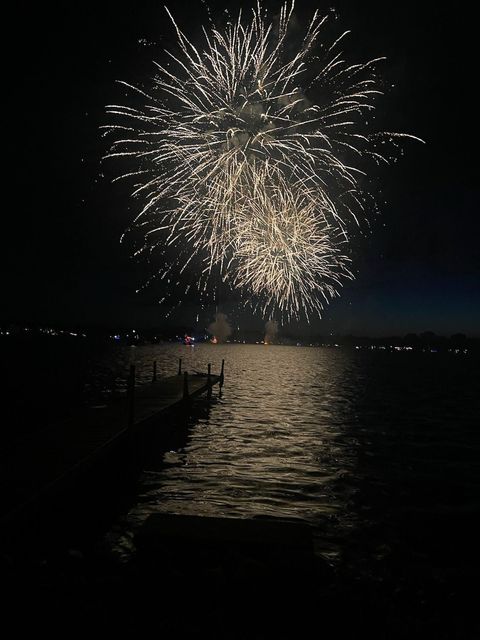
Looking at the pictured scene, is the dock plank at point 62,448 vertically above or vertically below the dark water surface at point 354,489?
above

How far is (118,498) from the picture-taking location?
13727 mm

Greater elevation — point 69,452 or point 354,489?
point 69,452

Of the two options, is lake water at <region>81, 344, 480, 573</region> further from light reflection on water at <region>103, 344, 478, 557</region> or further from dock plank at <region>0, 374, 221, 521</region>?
dock plank at <region>0, 374, 221, 521</region>

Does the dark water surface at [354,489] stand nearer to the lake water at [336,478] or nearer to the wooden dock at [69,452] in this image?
the lake water at [336,478]

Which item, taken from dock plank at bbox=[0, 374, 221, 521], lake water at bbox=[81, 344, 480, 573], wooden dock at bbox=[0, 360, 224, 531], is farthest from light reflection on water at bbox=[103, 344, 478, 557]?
dock plank at bbox=[0, 374, 221, 521]

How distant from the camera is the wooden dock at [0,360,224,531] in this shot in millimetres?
10438

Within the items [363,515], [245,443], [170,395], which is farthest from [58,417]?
[363,515]

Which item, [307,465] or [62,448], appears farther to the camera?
[307,465]

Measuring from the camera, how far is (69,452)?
14.4 m

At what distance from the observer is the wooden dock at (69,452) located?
1044cm

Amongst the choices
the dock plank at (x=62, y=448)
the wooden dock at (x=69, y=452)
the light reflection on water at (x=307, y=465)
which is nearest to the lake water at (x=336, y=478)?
the light reflection on water at (x=307, y=465)

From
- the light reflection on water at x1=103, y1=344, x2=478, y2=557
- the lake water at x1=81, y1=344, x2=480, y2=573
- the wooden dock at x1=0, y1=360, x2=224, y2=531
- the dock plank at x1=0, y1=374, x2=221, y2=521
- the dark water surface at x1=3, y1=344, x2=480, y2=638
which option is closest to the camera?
the dark water surface at x1=3, y1=344, x2=480, y2=638

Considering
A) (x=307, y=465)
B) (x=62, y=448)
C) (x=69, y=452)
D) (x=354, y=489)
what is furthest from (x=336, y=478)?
(x=62, y=448)

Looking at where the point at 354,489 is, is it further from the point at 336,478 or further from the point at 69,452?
the point at 69,452
